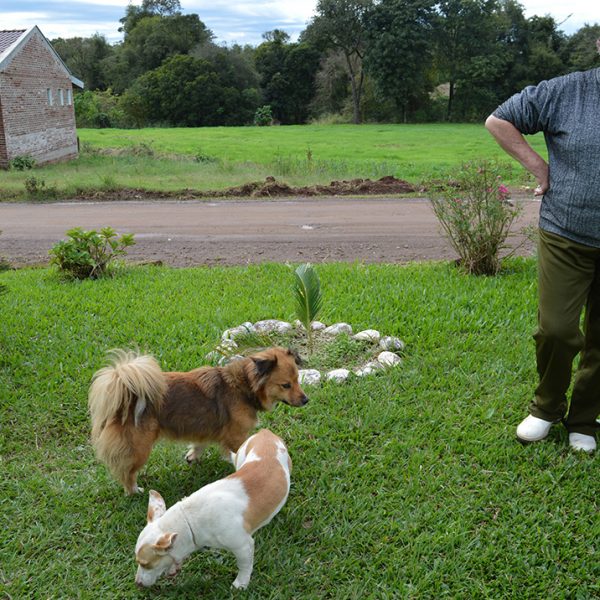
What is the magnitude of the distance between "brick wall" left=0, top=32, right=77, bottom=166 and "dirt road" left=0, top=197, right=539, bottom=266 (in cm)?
969

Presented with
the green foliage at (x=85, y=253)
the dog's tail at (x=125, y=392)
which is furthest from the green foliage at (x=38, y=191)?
the dog's tail at (x=125, y=392)

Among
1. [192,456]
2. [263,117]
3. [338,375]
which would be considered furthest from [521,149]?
[263,117]

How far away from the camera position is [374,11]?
54.2m

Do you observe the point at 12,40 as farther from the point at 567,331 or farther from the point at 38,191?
the point at 567,331

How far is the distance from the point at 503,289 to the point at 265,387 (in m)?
4.13

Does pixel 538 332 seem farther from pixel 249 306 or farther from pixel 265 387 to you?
pixel 249 306

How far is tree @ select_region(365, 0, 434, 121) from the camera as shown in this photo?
52406 mm

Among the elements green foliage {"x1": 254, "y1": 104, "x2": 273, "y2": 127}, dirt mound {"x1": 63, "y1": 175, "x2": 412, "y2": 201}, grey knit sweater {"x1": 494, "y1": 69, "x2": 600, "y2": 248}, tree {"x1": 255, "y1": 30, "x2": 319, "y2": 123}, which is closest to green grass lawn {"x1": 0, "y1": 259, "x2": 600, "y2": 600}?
grey knit sweater {"x1": 494, "y1": 69, "x2": 600, "y2": 248}

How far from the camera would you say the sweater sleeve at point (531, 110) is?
367 centimetres

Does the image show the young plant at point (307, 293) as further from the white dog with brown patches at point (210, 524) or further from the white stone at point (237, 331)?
the white dog with brown patches at point (210, 524)

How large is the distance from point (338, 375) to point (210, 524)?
2312mm

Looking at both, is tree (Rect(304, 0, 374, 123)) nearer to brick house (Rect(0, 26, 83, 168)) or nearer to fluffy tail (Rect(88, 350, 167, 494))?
brick house (Rect(0, 26, 83, 168))

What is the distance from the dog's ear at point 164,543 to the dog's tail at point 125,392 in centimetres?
91

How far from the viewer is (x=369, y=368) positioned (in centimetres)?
515
